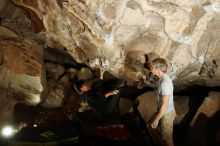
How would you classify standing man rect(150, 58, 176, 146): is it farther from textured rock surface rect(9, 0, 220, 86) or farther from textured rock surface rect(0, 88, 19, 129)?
textured rock surface rect(0, 88, 19, 129)

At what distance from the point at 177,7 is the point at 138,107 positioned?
2967 mm

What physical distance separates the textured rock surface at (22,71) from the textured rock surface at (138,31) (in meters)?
0.99

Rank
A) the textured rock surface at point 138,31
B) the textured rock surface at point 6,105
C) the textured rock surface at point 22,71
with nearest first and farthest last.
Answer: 1. the textured rock surface at point 138,31
2. the textured rock surface at point 6,105
3. the textured rock surface at point 22,71

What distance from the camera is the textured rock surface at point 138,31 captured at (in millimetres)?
6000

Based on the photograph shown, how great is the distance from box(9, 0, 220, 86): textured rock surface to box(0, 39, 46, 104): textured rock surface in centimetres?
99

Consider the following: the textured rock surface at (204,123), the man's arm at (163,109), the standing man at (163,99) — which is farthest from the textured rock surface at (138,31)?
the man's arm at (163,109)

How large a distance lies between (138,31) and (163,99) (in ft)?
7.03

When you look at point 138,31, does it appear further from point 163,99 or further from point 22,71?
point 22,71

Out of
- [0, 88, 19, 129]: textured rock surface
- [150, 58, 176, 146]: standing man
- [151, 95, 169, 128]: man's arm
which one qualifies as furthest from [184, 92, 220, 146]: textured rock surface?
[0, 88, 19, 129]: textured rock surface

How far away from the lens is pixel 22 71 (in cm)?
804

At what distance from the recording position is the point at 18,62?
8.09 meters

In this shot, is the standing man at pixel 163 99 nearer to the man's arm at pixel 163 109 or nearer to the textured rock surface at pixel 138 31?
the man's arm at pixel 163 109

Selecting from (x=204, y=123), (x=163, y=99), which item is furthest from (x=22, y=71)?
(x=204, y=123)

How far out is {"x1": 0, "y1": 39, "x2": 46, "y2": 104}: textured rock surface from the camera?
8023 millimetres
